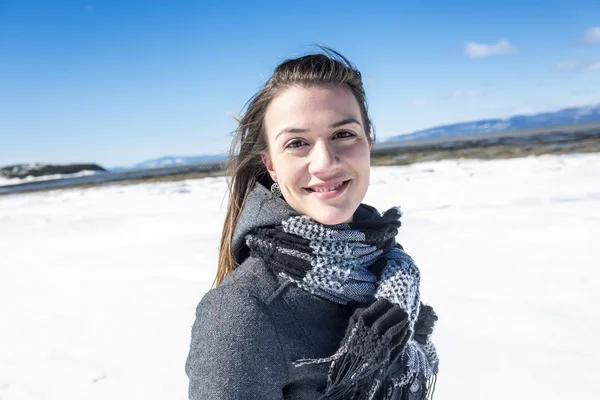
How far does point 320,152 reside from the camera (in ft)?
4.39

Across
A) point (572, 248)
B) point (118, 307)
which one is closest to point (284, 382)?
point (118, 307)

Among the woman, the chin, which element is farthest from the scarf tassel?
the chin

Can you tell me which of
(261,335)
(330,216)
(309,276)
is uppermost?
(330,216)

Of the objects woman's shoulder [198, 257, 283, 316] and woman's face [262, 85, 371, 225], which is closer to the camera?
woman's shoulder [198, 257, 283, 316]

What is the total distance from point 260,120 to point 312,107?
0.24 metres

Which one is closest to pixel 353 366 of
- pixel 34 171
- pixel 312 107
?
pixel 312 107

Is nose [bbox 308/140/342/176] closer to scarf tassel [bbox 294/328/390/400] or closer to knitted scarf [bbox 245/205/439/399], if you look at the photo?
knitted scarf [bbox 245/205/439/399]

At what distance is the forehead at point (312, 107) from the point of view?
135 centimetres

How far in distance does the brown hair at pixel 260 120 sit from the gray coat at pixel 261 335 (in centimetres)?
23

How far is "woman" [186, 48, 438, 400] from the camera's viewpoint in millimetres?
1146

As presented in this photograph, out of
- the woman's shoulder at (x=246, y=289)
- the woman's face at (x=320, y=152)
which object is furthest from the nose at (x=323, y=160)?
the woman's shoulder at (x=246, y=289)

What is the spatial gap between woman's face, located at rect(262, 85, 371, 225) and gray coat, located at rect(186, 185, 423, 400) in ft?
0.28

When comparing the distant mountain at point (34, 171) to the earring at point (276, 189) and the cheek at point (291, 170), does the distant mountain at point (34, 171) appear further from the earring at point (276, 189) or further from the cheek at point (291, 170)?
the cheek at point (291, 170)

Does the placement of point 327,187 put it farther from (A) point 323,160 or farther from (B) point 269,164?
(B) point 269,164
